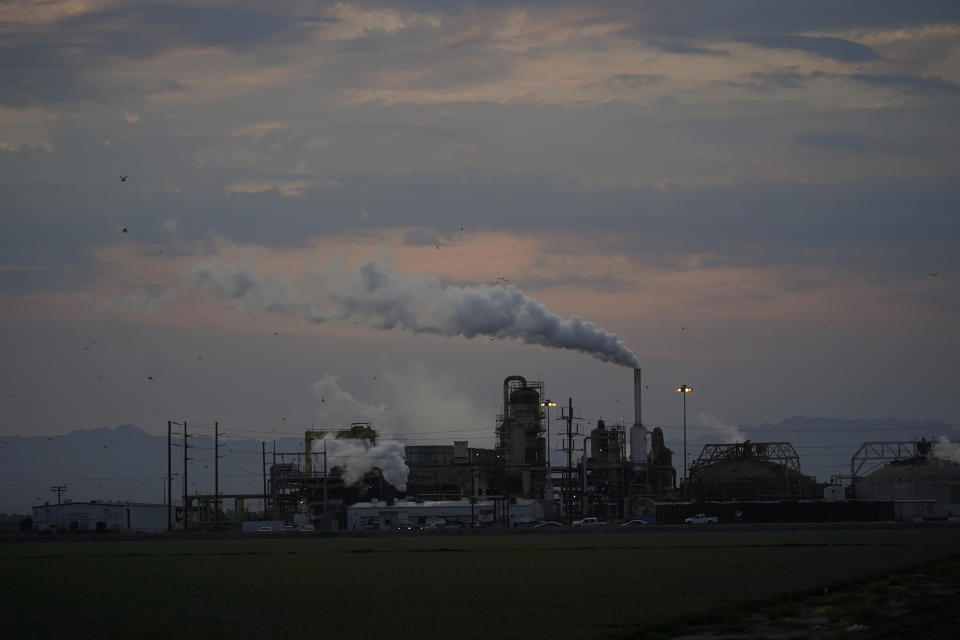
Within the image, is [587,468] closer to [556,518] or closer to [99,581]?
[556,518]

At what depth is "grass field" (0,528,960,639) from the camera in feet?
84.8

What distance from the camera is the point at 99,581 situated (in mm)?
42062

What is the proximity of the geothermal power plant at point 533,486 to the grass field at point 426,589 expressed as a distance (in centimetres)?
6913

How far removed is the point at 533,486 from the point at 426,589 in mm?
111088

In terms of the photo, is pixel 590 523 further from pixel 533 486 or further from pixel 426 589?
pixel 426 589

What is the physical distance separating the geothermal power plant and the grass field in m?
69.1

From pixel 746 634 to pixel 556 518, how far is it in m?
113

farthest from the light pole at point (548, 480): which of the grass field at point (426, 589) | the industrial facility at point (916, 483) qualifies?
the grass field at point (426, 589)

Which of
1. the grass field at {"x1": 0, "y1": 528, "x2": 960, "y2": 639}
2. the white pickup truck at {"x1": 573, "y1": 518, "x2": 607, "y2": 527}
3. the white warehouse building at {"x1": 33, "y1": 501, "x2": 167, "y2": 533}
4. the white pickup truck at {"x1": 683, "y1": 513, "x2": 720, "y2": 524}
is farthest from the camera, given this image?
the white warehouse building at {"x1": 33, "y1": 501, "x2": 167, "y2": 533}

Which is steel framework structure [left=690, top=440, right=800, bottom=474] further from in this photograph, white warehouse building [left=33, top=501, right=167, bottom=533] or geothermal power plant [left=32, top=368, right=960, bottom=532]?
white warehouse building [left=33, top=501, right=167, bottom=533]

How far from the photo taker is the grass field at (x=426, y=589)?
1017 inches

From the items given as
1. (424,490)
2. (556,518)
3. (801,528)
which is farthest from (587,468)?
(801,528)

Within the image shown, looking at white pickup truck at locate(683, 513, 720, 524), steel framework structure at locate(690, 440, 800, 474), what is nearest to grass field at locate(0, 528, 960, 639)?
white pickup truck at locate(683, 513, 720, 524)

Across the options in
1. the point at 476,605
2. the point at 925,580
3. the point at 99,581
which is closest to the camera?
the point at 476,605
